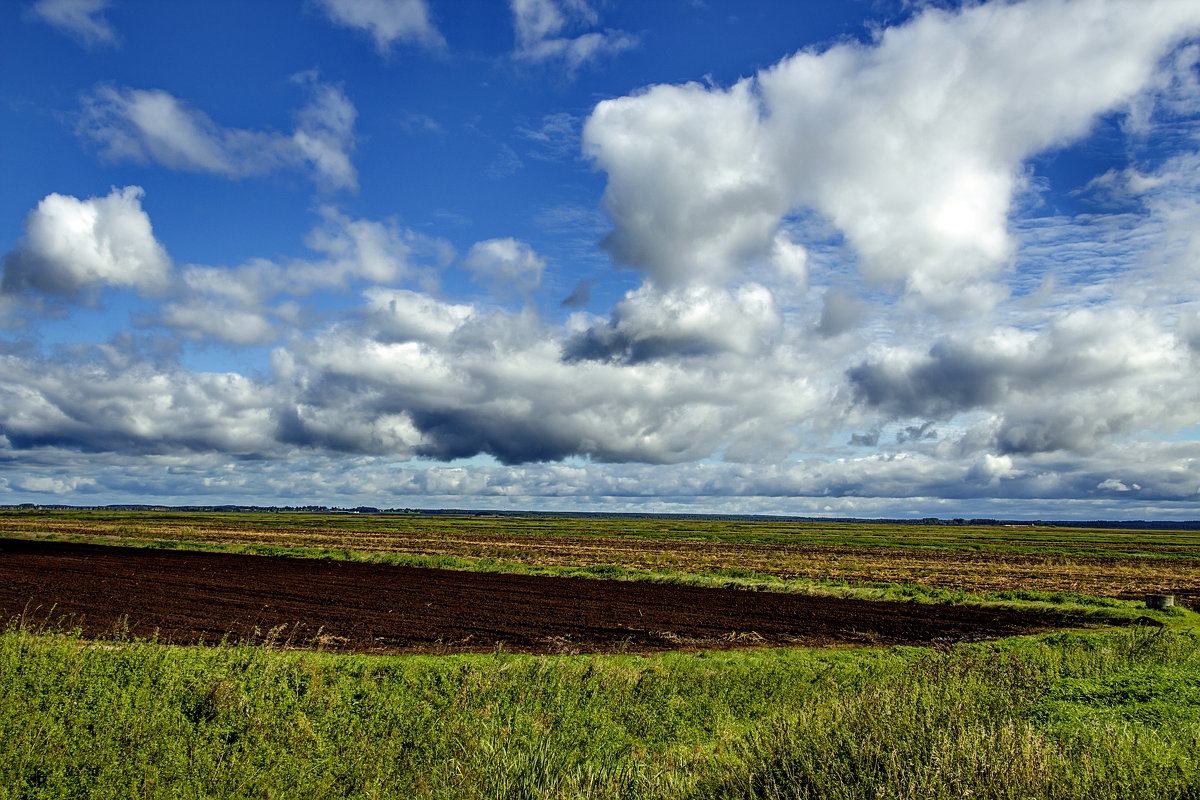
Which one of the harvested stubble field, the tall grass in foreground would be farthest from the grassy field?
the harvested stubble field

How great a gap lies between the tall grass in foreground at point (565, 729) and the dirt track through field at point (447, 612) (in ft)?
17.3

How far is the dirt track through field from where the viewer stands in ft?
69.9

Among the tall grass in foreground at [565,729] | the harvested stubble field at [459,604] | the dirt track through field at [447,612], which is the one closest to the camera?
the tall grass in foreground at [565,729]

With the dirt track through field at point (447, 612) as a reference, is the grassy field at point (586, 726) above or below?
above

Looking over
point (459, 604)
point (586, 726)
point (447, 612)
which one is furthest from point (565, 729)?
point (459, 604)

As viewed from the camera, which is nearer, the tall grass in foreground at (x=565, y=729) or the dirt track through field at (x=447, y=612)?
the tall grass in foreground at (x=565, y=729)

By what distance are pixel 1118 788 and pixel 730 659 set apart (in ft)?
41.0

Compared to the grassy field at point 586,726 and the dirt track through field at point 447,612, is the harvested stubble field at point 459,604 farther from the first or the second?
the grassy field at point 586,726

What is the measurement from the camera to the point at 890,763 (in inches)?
254

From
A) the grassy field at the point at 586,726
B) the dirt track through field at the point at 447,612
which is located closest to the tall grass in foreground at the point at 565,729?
the grassy field at the point at 586,726

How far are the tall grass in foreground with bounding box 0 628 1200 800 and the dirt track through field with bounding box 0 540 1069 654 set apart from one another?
5285 millimetres

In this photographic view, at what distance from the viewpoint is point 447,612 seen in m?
26.3

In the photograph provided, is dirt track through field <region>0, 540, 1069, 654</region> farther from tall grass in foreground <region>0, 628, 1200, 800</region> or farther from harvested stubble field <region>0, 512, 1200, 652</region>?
tall grass in foreground <region>0, 628, 1200, 800</region>

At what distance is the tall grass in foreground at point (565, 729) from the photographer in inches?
263
